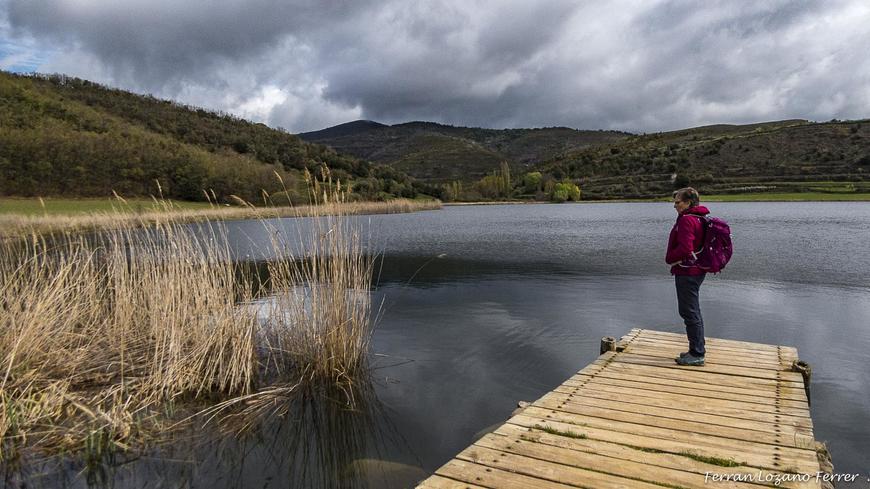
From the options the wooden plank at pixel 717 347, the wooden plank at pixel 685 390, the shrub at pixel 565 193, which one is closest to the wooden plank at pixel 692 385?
the wooden plank at pixel 685 390

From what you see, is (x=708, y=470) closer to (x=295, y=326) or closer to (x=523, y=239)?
(x=295, y=326)

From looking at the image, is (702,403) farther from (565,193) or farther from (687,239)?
(565,193)

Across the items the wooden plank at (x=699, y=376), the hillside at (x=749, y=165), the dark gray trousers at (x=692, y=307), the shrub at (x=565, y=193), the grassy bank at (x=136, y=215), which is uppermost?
the hillside at (x=749, y=165)

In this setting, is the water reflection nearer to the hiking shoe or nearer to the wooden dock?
the wooden dock

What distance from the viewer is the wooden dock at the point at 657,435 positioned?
123 inches

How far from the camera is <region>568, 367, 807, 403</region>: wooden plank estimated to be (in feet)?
15.1

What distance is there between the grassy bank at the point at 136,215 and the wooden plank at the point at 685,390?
11.0 feet

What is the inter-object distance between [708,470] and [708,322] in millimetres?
7360

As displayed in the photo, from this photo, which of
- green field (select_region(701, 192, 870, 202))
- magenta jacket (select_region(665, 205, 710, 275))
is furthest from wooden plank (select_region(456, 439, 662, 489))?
green field (select_region(701, 192, 870, 202))

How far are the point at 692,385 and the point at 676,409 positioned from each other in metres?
0.82

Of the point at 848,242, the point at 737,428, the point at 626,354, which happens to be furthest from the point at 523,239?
the point at 737,428

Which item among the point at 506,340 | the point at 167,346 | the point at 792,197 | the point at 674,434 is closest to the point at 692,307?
the point at 674,434

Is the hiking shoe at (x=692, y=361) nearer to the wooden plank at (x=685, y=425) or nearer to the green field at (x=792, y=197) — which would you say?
the wooden plank at (x=685, y=425)

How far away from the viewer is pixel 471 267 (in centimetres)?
1716
